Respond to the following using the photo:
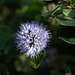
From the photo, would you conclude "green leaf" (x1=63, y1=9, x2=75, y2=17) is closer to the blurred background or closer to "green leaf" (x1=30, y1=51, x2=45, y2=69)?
the blurred background

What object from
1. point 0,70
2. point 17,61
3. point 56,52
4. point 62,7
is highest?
point 62,7

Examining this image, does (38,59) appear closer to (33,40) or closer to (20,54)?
(33,40)

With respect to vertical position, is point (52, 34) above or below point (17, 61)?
above

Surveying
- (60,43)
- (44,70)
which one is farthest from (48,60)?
(60,43)

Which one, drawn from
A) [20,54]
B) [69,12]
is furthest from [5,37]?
[69,12]

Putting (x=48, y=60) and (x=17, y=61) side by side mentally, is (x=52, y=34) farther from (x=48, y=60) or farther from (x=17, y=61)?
(x=17, y=61)

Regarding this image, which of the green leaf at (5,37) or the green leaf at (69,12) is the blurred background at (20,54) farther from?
the green leaf at (69,12)

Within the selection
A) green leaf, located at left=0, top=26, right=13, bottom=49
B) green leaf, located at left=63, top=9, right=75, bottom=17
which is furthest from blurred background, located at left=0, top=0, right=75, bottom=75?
green leaf, located at left=63, top=9, right=75, bottom=17

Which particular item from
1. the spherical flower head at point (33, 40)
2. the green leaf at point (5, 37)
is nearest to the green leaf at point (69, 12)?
the spherical flower head at point (33, 40)
